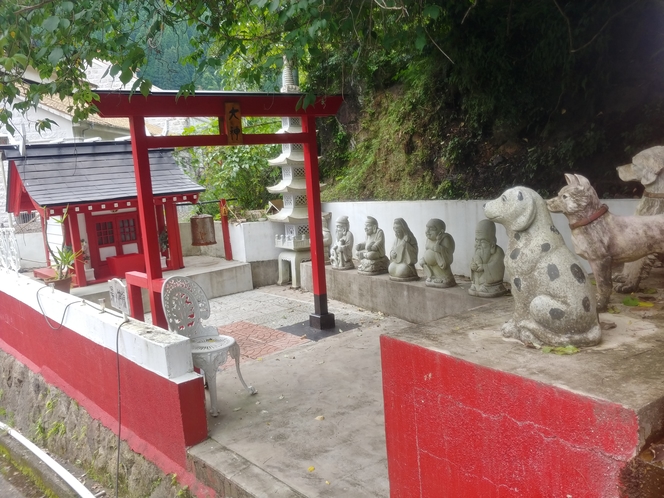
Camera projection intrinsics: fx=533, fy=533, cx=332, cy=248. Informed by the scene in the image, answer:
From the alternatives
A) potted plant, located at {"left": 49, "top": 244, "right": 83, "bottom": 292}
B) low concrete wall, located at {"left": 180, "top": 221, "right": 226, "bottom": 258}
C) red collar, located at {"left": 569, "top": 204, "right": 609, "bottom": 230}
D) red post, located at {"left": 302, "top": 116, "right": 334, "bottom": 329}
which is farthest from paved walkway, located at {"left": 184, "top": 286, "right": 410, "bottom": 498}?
low concrete wall, located at {"left": 180, "top": 221, "right": 226, "bottom": 258}

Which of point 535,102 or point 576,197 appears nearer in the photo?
point 576,197

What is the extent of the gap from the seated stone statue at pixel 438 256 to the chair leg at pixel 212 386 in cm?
368

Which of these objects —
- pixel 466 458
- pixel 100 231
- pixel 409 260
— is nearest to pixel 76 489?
pixel 466 458

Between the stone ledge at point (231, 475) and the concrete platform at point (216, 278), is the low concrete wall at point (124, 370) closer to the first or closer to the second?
the stone ledge at point (231, 475)

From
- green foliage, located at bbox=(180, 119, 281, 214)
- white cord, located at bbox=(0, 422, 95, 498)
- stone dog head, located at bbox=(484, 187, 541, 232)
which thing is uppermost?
green foliage, located at bbox=(180, 119, 281, 214)

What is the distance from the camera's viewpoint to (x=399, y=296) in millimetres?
8172

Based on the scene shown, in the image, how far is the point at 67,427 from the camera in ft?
22.1

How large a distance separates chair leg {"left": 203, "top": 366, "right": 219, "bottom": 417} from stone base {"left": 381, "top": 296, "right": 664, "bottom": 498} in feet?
7.06

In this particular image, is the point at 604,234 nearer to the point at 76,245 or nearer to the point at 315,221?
the point at 315,221

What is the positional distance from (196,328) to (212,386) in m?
0.70

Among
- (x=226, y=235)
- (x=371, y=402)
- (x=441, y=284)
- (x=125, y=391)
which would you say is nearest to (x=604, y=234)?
(x=371, y=402)

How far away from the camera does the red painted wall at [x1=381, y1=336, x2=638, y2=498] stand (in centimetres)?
236

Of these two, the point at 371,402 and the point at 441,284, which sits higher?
the point at 441,284

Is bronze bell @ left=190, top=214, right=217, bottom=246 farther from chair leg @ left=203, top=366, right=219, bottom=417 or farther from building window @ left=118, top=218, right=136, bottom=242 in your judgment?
chair leg @ left=203, top=366, right=219, bottom=417
